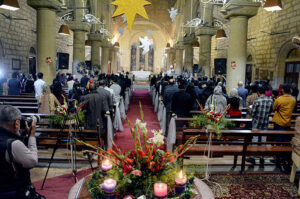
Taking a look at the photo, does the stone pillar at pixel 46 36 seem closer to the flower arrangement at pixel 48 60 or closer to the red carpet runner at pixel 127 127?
the flower arrangement at pixel 48 60

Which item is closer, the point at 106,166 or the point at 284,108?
the point at 106,166

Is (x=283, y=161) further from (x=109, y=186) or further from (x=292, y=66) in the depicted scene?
(x=292, y=66)

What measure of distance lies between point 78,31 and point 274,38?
1082 cm

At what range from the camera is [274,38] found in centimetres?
1373

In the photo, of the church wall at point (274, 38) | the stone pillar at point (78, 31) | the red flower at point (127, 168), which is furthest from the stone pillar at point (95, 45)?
the red flower at point (127, 168)

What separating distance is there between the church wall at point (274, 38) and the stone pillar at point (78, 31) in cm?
878

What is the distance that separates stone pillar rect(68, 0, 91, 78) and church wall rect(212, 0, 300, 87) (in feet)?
28.8

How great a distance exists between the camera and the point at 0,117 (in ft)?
7.34

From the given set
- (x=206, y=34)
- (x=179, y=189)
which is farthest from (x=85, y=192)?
(x=206, y=34)

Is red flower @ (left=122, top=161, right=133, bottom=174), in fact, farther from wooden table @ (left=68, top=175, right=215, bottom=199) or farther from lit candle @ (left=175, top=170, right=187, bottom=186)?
wooden table @ (left=68, top=175, right=215, bottom=199)

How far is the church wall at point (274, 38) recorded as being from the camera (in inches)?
478

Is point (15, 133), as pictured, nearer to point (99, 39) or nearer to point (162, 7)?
point (99, 39)

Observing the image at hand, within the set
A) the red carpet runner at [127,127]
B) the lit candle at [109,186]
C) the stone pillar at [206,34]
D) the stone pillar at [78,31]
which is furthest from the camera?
the stone pillar at [206,34]

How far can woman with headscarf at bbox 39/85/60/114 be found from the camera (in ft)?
18.4
